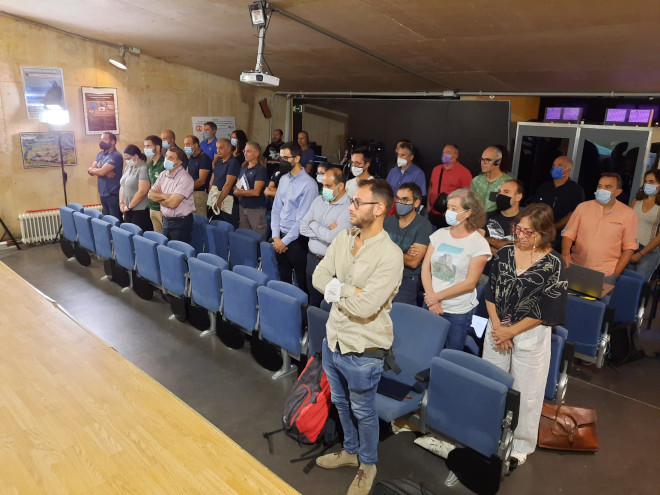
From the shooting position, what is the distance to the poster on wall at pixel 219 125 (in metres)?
9.80

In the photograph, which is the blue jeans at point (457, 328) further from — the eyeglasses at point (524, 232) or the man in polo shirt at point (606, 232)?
the man in polo shirt at point (606, 232)

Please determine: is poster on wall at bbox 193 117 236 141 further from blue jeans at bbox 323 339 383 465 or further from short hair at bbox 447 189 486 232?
blue jeans at bbox 323 339 383 465

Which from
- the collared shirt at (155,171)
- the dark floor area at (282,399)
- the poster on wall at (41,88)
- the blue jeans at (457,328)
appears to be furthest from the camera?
the poster on wall at (41,88)

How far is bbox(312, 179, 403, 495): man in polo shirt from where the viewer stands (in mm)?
2465

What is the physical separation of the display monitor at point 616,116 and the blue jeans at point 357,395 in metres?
5.16

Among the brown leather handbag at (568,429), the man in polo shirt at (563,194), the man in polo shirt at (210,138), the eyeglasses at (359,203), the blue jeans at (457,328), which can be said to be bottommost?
the brown leather handbag at (568,429)

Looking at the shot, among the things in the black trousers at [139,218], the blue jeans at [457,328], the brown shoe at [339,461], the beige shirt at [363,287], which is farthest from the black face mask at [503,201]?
the black trousers at [139,218]

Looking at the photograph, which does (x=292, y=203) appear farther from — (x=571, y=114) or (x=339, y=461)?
(x=571, y=114)

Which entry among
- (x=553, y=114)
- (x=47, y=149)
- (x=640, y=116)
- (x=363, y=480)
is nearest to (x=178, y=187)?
(x=363, y=480)

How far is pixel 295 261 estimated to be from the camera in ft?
15.4

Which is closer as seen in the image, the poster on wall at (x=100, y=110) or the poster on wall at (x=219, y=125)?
the poster on wall at (x=100, y=110)

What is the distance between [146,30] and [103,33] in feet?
3.58

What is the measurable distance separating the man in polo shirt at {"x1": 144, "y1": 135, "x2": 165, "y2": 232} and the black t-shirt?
4.58 metres

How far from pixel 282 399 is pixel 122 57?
7495 mm
